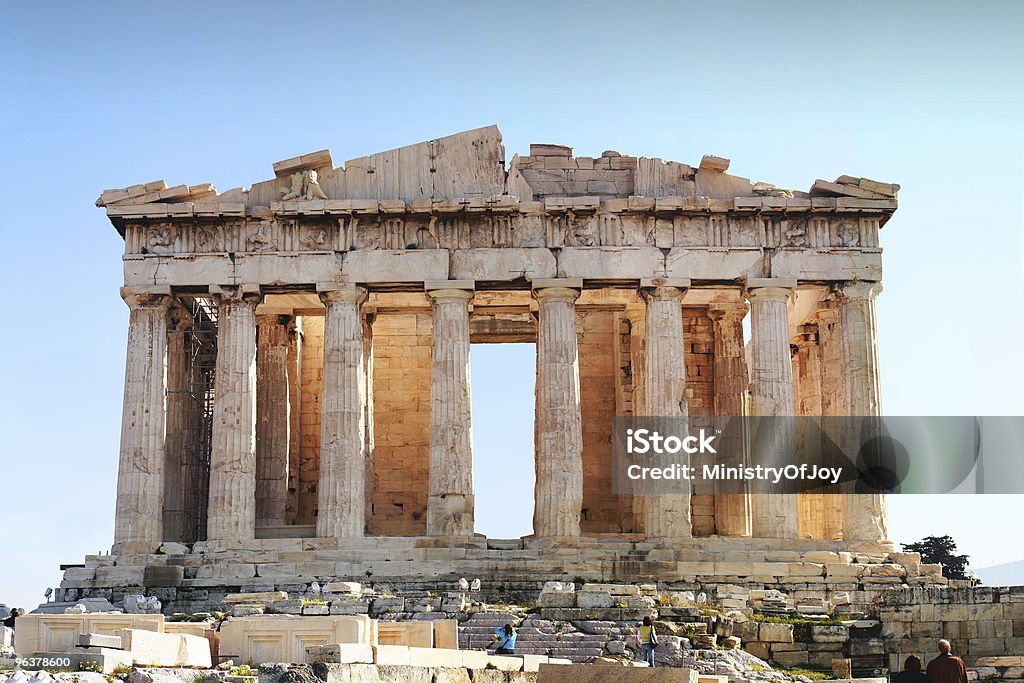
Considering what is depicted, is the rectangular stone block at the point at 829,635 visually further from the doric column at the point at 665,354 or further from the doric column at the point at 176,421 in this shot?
the doric column at the point at 176,421

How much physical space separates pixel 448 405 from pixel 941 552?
25233mm

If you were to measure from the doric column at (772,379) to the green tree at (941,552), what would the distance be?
1880 cm

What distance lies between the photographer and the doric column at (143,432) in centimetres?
3847

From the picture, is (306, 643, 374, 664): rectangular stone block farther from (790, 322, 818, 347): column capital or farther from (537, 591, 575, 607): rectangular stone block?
(790, 322, 818, 347): column capital

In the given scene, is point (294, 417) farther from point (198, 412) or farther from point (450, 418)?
point (450, 418)

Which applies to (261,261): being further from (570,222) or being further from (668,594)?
(668,594)

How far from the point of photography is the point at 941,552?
57.5m

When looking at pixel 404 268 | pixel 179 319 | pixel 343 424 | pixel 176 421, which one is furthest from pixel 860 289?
pixel 176 421

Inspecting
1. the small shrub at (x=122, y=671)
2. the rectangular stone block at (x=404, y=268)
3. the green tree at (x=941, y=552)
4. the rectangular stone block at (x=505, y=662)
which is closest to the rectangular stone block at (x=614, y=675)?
the rectangular stone block at (x=505, y=662)

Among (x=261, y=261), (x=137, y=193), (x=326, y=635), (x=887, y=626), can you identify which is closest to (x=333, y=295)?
(x=261, y=261)

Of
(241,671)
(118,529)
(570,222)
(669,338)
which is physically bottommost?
(241,671)

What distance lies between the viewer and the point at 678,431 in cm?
3897

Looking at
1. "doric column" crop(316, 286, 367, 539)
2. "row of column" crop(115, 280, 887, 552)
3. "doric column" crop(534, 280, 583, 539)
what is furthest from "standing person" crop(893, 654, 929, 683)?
"doric column" crop(316, 286, 367, 539)

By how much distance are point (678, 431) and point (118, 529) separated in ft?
42.7
